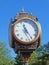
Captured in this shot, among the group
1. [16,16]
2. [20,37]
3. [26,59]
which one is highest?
[16,16]

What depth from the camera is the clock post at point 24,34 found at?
315 inches

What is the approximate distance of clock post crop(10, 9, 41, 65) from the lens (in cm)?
800

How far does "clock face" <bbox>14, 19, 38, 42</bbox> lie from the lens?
26.3 ft

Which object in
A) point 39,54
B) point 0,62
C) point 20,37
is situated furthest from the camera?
point 39,54

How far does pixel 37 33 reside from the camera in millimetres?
8102

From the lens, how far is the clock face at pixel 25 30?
26.3 ft

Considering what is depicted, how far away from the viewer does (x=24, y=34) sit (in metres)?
8.05

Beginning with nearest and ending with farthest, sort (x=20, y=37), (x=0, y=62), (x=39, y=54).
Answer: (x=20, y=37), (x=0, y=62), (x=39, y=54)

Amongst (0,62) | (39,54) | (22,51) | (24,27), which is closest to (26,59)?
(22,51)

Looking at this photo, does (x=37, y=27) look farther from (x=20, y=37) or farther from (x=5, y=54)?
(x=5, y=54)

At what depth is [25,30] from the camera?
26.3 ft

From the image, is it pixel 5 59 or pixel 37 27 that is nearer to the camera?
pixel 37 27

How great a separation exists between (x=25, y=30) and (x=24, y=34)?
0.10m

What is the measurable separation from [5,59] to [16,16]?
68.7 feet
